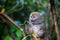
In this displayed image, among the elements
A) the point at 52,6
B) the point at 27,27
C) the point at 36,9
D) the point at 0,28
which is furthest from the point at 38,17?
the point at 36,9

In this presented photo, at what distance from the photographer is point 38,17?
1.17 meters

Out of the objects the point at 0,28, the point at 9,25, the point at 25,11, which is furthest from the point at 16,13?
the point at 9,25

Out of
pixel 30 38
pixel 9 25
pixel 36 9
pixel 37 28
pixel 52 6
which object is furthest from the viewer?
pixel 36 9

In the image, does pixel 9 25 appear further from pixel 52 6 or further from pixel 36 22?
pixel 36 22

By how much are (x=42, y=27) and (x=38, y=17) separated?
129 millimetres

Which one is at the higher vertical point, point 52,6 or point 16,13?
point 52,6

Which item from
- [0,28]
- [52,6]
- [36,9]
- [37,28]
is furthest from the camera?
[36,9]

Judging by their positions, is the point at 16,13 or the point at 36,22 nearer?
the point at 36,22

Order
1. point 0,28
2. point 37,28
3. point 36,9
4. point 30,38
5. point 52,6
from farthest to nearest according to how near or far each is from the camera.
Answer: point 36,9 < point 0,28 < point 52,6 < point 30,38 < point 37,28

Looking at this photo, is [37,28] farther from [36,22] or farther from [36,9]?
[36,9]

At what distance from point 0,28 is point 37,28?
3.80ft

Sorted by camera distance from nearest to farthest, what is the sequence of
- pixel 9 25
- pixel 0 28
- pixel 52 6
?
pixel 52 6 < pixel 9 25 < pixel 0 28

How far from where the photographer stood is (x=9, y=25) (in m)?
1.89

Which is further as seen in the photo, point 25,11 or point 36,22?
point 25,11
